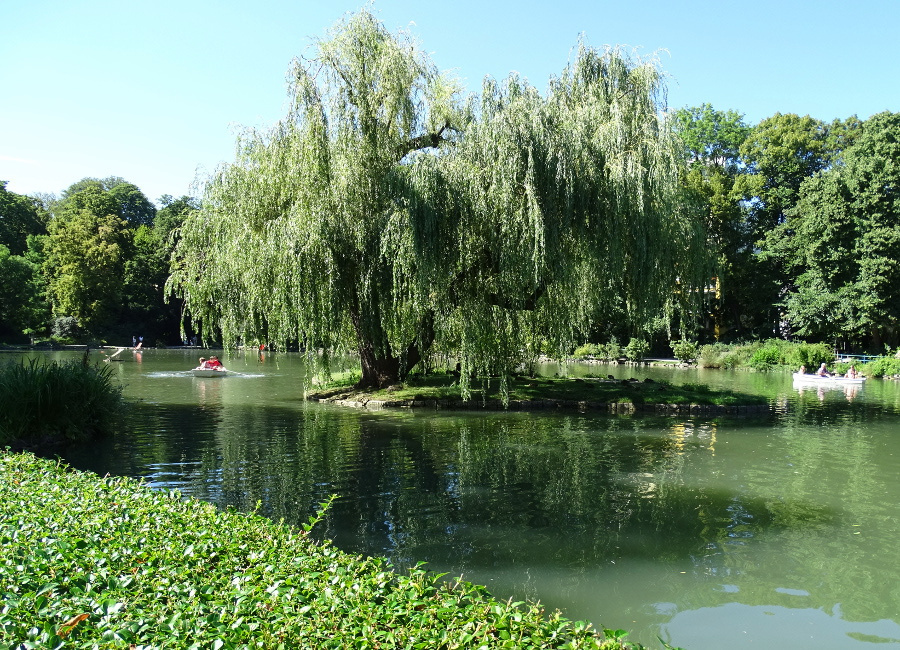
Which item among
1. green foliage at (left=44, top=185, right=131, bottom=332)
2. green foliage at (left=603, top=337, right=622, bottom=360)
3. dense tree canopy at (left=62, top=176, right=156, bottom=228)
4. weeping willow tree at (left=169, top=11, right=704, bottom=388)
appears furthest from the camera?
dense tree canopy at (left=62, top=176, right=156, bottom=228)

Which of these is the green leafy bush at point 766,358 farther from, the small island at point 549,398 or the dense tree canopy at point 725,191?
the small island at point 549,398

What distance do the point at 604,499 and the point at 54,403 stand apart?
999cm

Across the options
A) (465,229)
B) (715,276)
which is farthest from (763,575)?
(715,276)

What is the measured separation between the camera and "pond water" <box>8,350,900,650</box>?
18.8ft

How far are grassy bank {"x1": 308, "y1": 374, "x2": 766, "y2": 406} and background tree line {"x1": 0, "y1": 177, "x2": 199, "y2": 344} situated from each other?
38.3m

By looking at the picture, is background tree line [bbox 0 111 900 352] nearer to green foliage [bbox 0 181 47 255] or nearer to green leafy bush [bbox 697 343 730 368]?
green foliage [bbox 0 181 47 255]

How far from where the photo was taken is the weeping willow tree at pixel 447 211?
572 inches

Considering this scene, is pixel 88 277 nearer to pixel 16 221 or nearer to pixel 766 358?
pixel 16 221

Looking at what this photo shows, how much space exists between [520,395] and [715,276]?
6.77m

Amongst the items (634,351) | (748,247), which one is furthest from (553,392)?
(748,247)

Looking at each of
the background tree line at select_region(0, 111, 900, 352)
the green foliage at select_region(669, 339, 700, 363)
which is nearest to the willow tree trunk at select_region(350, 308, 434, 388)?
the background tree line at select_region(0, 111, 900, 352)

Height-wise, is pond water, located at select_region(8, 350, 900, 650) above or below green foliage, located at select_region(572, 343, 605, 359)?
below

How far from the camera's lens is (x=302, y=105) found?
53.9 feet

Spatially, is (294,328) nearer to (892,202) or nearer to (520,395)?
(520,395)
